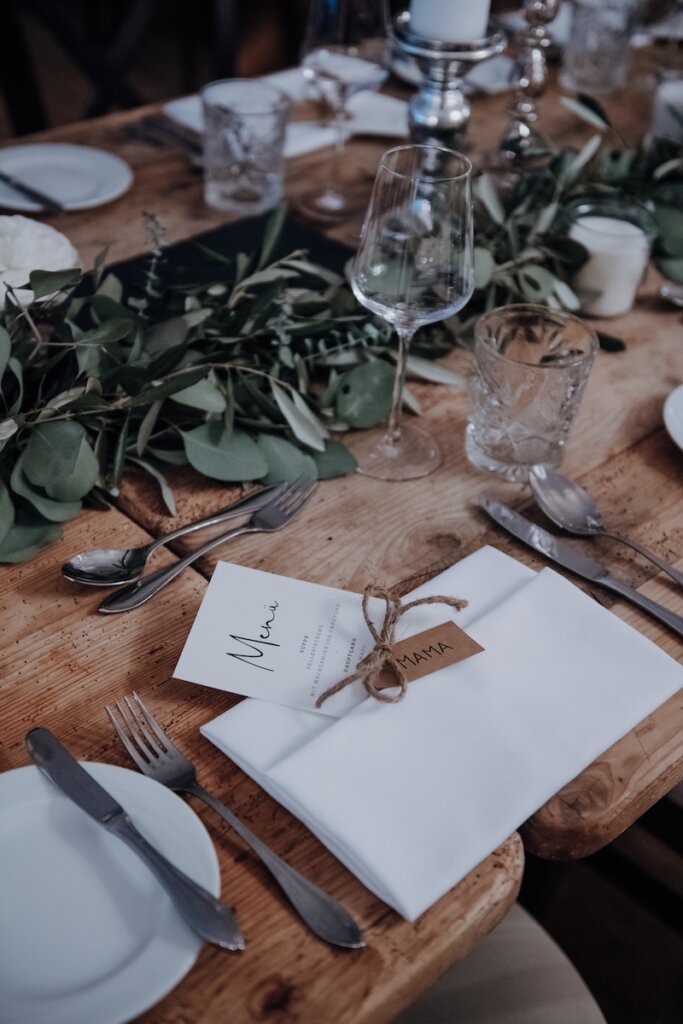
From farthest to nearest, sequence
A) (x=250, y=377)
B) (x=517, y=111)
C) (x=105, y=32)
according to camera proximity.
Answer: (x=105, y=32) → (x=517, y=111) → (x=250, y=377)

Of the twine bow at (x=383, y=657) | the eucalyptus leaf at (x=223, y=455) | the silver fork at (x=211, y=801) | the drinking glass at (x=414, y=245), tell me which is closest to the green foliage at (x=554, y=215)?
the drinking glass at (x=414, y=245)

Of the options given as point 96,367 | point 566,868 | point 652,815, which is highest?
point 96,367

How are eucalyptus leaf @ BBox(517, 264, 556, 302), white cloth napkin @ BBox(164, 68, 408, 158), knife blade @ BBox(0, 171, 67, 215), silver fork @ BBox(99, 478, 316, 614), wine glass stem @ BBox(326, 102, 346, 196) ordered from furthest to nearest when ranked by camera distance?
white cloth napkin @ BBox(164, 68, 408, 158) < wine glass stem @ BBox(326, 102, 346, 196) < knife blade @ BBox(0, 171, 67, 215) < eucalyptus leaf @ BBox(517, 264, 556, 302) < silver fork @ BBox(99, 478, 316, 614)

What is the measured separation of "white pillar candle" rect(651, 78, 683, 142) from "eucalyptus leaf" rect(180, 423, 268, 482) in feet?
3.58

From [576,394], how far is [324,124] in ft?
2.97

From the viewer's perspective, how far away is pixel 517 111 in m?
1.47

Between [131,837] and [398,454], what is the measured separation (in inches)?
19.7

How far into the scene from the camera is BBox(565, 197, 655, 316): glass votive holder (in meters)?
1.19

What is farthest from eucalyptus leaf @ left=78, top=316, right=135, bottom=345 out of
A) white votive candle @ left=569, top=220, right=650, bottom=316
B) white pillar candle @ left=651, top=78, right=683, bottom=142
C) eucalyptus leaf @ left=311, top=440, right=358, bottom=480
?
white pillar candle @ left=651, top=78, right=683, bottom=142

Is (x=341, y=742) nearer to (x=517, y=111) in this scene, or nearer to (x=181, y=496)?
(x=181, y=496)

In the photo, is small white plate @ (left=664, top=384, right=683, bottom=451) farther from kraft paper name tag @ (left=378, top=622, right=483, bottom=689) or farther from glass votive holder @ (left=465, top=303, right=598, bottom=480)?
kraft paper name tag @ (left=378, top=622, right=483, bottom=689)

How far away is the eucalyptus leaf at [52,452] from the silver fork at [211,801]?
0.21 metres

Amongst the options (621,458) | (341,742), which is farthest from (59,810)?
(621,458)

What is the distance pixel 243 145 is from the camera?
1332 mm
